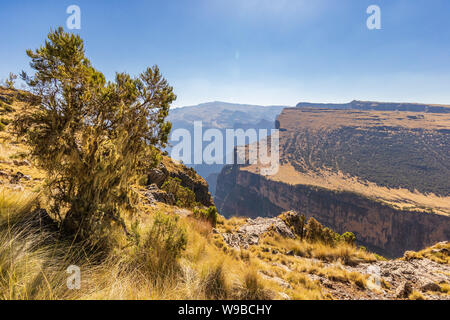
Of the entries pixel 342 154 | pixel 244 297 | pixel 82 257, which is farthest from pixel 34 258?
pixel 342 154

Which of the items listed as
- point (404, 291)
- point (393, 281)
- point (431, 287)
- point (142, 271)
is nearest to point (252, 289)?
point (142, 271)

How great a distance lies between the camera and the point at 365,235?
50375 mm

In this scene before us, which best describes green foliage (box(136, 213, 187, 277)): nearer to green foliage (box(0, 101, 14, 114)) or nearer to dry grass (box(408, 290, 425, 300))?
green foliage (box(0, 101, 14, 114))

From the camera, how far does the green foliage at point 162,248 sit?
2828 millimetres

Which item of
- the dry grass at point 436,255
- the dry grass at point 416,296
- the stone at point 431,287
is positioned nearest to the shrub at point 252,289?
the dry grass at point 416,296

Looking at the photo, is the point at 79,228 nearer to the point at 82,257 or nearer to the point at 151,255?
the point at 82,257

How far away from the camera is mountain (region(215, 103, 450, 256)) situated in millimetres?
46312

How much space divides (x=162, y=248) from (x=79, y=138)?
271 centimetres

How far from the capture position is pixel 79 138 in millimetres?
3705

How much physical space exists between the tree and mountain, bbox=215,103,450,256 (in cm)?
6122

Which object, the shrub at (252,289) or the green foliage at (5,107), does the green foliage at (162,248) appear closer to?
the shrub at (252,289)

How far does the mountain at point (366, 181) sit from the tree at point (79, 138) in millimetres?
61223

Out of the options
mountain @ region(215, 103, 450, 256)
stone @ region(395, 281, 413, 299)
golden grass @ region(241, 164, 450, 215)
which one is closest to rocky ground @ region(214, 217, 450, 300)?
stone @ region(395, 281, 413, 299)

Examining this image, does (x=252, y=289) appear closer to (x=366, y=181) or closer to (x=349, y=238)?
(x=349, y=238)
